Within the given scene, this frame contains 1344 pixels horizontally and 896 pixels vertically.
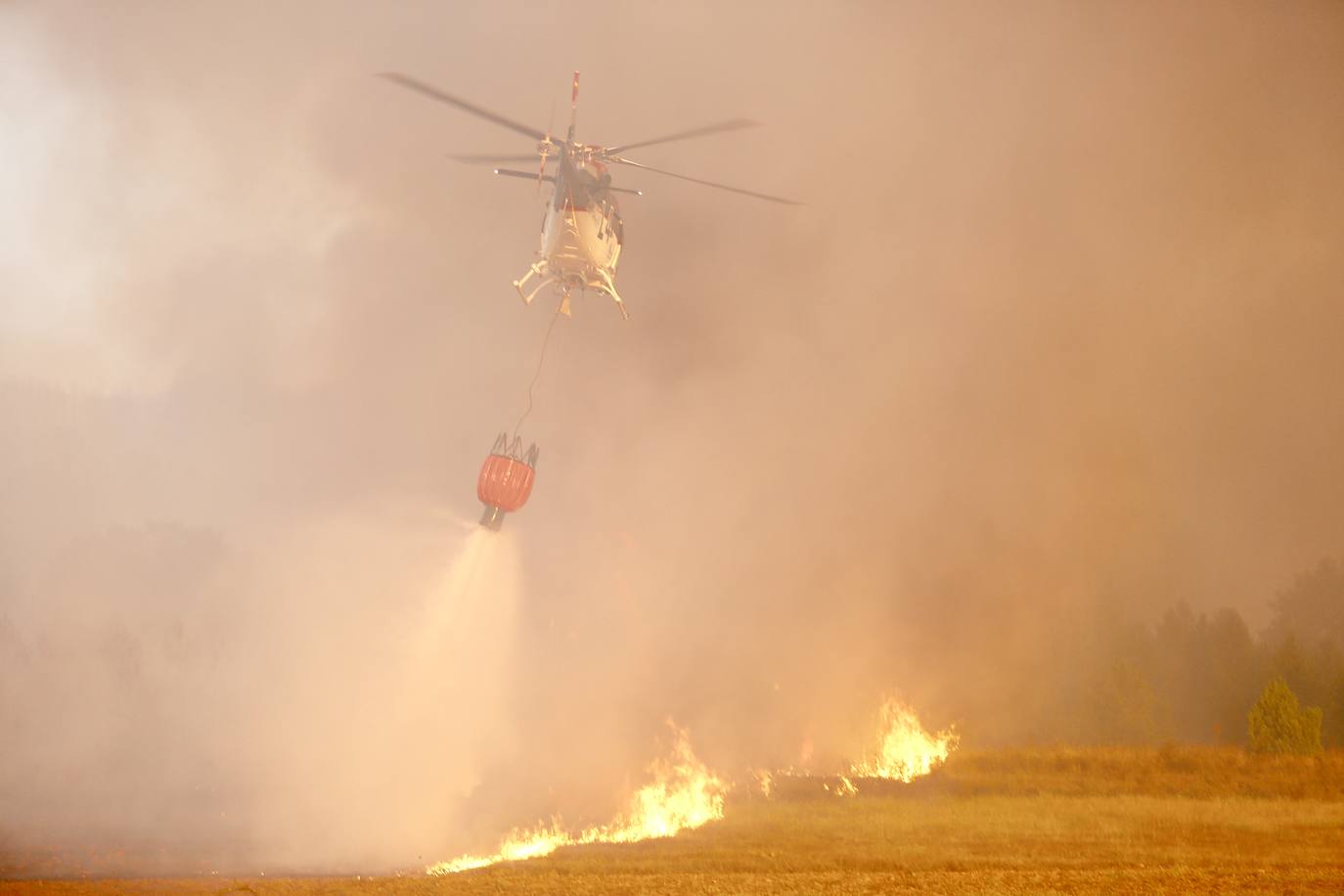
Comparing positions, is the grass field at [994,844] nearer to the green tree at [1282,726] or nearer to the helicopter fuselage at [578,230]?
the green tree at [1282,726]

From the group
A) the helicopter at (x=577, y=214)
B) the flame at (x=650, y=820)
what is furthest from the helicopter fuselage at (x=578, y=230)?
the flame at (x=650, y=820)

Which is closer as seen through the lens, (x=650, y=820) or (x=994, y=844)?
(x=994, y=844)

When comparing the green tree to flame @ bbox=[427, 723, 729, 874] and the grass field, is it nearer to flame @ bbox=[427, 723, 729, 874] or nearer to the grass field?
the grass field

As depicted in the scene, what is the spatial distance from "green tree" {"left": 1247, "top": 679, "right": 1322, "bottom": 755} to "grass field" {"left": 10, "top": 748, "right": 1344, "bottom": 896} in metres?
1.29

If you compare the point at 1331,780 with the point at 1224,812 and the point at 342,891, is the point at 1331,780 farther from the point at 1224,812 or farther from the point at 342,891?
the point at 342,891

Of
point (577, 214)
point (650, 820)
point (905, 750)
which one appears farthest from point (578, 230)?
point (905, 750)

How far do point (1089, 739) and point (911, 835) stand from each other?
19.5 meters

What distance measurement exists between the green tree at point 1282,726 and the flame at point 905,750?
407 inches

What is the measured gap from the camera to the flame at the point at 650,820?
2368cm

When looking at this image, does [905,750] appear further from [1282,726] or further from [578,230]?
[578,230]

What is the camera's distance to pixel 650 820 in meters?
27.9

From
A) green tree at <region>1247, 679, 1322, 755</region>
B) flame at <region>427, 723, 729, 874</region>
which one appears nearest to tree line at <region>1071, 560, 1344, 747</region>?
green tree at <region>1247, 679, 1322, 755</region>

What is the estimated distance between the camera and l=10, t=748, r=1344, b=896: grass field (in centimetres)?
1722

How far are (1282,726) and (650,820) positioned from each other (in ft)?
69.9
